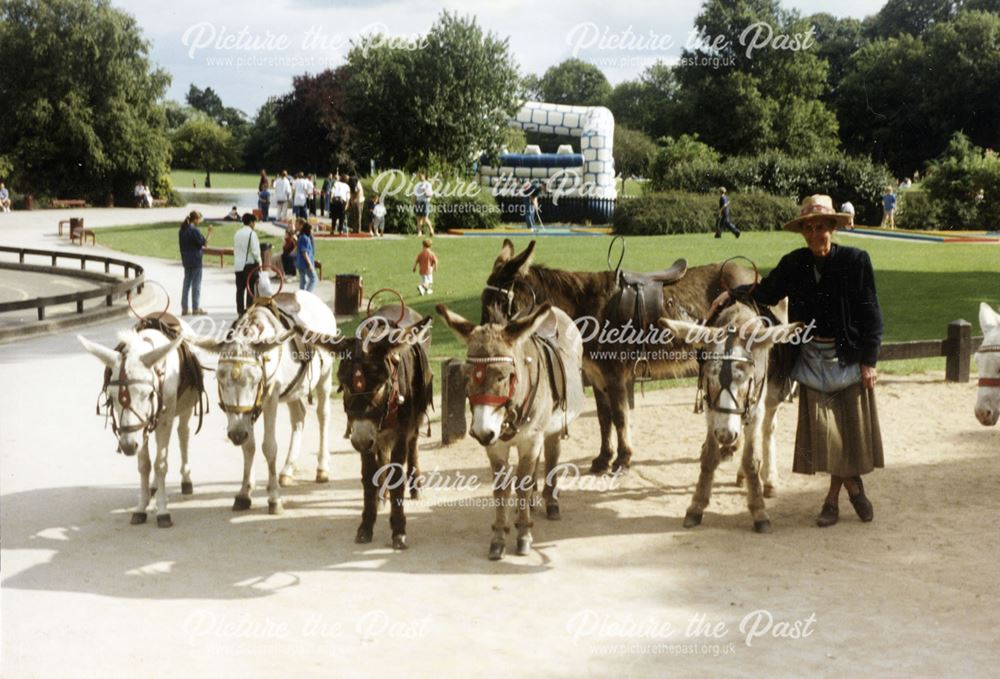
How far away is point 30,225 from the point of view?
4222 cm

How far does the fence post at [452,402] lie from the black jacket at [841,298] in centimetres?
376

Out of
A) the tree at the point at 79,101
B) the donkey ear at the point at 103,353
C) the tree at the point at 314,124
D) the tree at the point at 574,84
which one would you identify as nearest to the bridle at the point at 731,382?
the donkey ear at the point at 103,353

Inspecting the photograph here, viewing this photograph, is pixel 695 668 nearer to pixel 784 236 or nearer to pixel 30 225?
pixel 784 236

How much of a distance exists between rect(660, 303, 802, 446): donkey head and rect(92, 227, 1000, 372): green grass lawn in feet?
25.2

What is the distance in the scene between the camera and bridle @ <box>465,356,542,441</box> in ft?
22.6

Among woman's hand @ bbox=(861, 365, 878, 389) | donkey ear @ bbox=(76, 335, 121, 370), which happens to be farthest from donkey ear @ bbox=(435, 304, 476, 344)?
woman's hand @ bbox=(861, 365, 878, 389)

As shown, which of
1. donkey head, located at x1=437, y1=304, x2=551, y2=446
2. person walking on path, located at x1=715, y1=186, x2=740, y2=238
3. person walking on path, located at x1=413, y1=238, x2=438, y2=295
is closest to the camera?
donkey head, located at x1=437, y1=304, x2=551, y2=446

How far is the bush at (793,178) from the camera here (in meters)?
48.1

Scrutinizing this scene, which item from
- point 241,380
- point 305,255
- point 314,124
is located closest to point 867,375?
point 241,380

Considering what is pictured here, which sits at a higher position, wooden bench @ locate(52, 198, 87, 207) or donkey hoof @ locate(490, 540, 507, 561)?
wooden bench @ locate(52, 198, 87, 207)

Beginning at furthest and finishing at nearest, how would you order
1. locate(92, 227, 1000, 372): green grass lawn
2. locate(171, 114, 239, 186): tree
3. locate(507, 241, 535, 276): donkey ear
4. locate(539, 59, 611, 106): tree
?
1. locate(539, 59, 611, 106): tree
2. locate(171, 114, 239, 186): tree
3. locate(92, 227, 1000, 372): green grass lawn
4. locate(507, 241, 535, 276): donkey ear

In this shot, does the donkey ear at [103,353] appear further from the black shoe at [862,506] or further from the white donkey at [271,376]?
the black shoe at [862,506]

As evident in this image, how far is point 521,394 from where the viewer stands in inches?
288

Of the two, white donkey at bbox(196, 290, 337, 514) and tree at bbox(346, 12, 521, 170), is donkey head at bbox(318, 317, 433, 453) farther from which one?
tree at bbox(346, 12, 521, 170)
